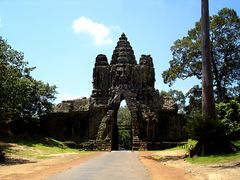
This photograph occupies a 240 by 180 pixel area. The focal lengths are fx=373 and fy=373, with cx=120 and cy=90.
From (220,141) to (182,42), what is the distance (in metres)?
23.1

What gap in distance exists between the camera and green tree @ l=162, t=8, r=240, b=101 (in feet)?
137

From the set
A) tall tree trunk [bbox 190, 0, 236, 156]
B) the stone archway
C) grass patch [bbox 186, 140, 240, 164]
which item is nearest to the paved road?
grass patch [bbox 186, 140, 240, 164]

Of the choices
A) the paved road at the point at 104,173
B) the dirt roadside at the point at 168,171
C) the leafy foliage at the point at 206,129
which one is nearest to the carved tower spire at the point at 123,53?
the leafy foliage at the point at 206,129

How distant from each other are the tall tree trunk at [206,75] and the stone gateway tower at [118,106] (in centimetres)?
1788

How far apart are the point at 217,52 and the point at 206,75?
20.5 metres

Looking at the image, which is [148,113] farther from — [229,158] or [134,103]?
[229,158]

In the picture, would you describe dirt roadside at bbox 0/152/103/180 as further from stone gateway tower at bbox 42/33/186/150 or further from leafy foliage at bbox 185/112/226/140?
stone gateway tower at bbox 42/33/186/150

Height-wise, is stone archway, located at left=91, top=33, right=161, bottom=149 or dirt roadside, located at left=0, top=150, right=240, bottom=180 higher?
stone archway, located at left=91, top=33, right=161, bottom=149

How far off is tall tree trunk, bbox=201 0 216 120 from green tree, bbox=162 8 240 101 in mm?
16702

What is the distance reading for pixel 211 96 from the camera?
23.5 meters

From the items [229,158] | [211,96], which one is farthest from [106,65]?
[229,158]

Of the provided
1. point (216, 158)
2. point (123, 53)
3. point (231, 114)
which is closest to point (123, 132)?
point (123, 53)

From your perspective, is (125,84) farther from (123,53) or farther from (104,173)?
(104,173)

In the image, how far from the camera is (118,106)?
47.1 metres
